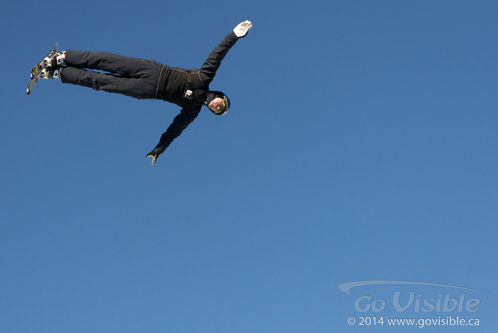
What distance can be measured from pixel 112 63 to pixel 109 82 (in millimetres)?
365

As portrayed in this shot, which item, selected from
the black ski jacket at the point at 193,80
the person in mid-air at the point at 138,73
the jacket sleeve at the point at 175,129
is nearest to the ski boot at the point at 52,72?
the person in mid-air at the point at 138,73

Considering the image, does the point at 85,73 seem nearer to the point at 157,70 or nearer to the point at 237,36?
the point at 157,70

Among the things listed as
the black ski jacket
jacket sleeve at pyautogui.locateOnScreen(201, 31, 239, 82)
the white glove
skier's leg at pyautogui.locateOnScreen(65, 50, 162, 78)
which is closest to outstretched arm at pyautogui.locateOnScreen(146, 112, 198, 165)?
the black ski jacket

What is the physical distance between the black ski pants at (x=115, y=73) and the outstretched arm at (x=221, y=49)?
35.8 inches

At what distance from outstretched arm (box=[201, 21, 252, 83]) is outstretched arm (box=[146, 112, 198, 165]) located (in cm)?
116

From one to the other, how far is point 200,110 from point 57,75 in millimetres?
2834

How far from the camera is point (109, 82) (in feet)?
32.5

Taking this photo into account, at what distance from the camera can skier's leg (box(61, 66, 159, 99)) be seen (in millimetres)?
9867

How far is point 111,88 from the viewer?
992cm

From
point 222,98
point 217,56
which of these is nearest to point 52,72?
point 217,56

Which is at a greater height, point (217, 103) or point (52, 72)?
point (52, 72)

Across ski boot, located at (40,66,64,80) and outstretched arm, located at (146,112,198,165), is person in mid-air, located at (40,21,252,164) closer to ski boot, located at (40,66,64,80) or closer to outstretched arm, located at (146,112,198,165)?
ski boot, located at (40,66,64,80)

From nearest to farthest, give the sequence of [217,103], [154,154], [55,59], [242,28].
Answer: [242,28] → [55,59] → [217,103] → [154,154]

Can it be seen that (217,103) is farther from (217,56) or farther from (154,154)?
(154,154)
